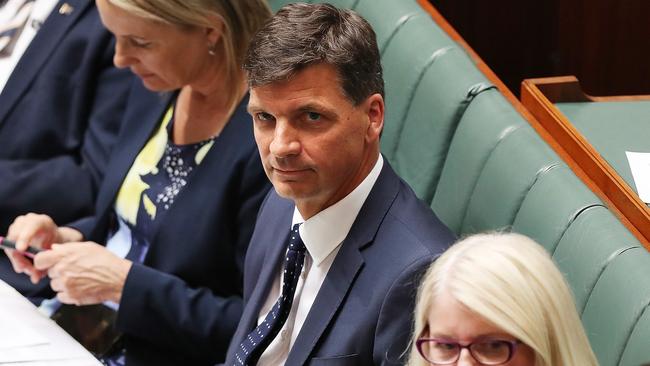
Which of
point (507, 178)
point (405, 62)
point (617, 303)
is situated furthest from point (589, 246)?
point (405, 62)

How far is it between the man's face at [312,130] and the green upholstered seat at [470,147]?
274mm

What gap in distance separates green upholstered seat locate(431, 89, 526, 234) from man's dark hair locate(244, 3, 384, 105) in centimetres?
29

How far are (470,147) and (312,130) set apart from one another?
36cm

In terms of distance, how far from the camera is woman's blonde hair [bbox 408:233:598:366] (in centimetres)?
109

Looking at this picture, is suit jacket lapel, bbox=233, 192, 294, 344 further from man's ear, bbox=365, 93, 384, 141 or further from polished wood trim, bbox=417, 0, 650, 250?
polished wood trim, bbox=417, 0, 650, 250

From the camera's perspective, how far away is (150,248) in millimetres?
1874

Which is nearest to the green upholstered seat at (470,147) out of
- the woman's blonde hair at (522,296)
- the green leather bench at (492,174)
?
the green leather bench at (492,174)

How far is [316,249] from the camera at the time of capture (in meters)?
1.47

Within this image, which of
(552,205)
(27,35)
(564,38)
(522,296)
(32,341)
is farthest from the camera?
(564,38)

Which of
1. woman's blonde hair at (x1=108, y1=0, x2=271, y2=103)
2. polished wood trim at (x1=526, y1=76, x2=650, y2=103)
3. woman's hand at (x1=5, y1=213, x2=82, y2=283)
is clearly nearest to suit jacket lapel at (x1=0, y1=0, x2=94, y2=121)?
woman's hand at (x1=5, y1=213, x2=82, y2=283)

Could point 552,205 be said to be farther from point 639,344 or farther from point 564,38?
point 564,38

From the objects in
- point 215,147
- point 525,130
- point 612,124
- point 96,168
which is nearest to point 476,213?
point 525,130

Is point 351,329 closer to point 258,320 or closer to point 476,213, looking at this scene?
point 258,320

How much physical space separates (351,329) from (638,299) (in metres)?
0.33
